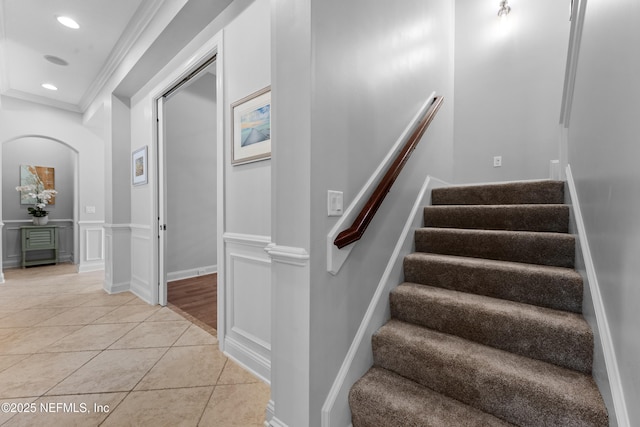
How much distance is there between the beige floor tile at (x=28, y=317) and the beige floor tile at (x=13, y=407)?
4.81 ft

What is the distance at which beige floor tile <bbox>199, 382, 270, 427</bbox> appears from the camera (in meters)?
1.45

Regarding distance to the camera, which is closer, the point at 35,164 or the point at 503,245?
the point at 503,245

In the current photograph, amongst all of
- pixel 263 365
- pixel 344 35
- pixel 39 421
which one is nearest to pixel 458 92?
pixel 344 35

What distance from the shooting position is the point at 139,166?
3.50m

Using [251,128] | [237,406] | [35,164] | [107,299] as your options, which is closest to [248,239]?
[251,128]

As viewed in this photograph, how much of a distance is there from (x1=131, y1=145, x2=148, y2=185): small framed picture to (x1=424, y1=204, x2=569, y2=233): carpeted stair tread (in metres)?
3.32

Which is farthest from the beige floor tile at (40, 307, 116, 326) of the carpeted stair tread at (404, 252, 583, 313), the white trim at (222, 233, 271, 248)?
the carpeted stair tread at (404, 252, 583, 313)

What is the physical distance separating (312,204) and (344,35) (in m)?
0.88

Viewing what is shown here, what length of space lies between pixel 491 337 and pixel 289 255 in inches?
43.4

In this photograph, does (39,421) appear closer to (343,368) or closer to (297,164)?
(343,368)

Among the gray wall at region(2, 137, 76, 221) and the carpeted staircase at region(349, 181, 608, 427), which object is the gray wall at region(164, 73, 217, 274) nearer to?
the gray wall at region(2, 137, 76, 221)

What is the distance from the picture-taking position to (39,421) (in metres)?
1.44

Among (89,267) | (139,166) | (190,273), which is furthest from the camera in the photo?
(89,267)

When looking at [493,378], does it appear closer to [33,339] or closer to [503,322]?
[503,322]
